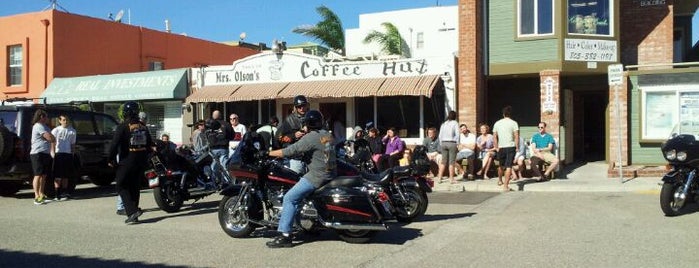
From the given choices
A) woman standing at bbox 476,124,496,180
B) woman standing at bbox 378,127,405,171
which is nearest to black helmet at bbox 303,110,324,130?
woman standing at bbox 378,127,405,171

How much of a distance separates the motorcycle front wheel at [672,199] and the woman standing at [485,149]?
5.52 m

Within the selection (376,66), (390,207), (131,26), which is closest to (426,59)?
(376,66)

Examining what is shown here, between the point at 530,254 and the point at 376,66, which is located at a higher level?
the point at 376,66

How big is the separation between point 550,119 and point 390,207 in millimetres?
9722

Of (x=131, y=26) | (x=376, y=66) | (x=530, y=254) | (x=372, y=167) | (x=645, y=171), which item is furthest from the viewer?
(x=131, y=26)

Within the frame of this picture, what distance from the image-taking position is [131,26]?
80.5 ft

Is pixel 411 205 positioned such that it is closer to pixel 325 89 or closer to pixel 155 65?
pixel 325 89

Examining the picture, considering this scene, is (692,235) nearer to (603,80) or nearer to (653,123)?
(653,123)

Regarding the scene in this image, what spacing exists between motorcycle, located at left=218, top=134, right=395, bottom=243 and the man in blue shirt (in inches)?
304

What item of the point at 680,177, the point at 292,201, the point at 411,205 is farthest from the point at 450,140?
the point at 292,201

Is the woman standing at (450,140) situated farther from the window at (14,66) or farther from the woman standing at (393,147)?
the window at (14,66)

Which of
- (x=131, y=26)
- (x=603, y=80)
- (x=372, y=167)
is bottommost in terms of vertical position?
(x=372, y=167)

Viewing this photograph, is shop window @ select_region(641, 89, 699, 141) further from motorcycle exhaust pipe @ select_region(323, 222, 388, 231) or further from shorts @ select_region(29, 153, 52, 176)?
shorts @ select_region(29, 153, 52, 176)

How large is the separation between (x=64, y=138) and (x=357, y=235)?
282 inches
